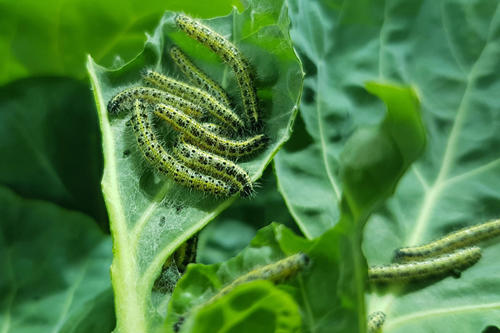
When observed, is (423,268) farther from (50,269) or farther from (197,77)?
(50,269)

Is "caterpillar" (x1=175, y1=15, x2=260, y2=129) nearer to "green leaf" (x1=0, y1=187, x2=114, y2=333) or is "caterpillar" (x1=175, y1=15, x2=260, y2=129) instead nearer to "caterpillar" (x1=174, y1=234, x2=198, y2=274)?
"caterpillar" (x1=174, y1=234, x2=198, y2=274)

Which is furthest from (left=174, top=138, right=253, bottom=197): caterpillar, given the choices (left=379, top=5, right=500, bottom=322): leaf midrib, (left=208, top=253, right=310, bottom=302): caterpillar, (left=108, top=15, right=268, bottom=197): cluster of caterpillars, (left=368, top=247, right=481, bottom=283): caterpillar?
(left=379, top=5, right=500, bottom=322): leaf midrib

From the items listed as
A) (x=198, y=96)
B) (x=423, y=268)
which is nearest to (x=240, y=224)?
(x=198, y=96)

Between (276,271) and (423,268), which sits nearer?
(276,271)

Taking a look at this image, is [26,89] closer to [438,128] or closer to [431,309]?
[438,128]

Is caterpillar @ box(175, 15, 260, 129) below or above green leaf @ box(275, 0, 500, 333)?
above

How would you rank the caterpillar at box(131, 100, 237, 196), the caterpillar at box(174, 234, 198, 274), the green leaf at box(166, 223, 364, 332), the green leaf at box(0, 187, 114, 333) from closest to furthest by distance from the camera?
the green leaf at box(166, 223, 364, 332)
the caterpillar at box(131, 100, 237, 196)
the caterpillar at box(174, 234, 198, 274)
the green leaf at box(0, 187, 114, 333)

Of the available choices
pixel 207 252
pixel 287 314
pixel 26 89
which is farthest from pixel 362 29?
pixel 26 89
